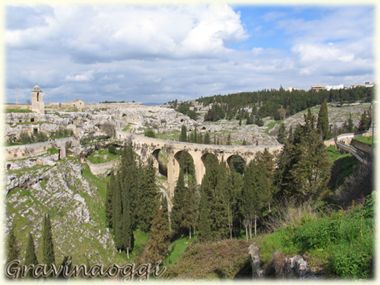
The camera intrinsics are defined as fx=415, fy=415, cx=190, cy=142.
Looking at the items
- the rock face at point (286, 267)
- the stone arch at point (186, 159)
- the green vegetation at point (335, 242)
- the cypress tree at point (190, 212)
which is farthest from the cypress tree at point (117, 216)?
the rock face at point (286, 267)

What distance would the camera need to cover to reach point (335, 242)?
25.6 feet

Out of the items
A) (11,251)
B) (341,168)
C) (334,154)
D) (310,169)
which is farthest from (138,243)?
(334,154)

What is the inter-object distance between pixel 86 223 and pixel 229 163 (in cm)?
2008

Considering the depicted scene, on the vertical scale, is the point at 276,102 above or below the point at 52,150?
above

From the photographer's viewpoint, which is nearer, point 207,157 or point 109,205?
point 109,205

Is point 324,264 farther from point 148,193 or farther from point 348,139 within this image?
point 348,139

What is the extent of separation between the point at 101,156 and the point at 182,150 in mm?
9389

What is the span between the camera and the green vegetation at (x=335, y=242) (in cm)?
673

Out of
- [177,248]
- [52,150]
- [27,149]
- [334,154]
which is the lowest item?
[177,248]

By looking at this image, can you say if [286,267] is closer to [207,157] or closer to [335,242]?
[335,242]

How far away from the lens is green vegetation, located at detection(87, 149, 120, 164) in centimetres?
3981

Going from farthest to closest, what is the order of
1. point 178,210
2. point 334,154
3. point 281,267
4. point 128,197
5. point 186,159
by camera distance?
point 186,159 → point 334,154 → point 178,210 → point 128,197 → point 281,267

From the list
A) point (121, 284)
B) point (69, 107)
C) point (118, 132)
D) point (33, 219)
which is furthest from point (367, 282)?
point (69, 107)

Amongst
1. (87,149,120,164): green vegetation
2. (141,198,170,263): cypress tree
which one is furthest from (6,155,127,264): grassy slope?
(87,149,120,164): green vegetation
